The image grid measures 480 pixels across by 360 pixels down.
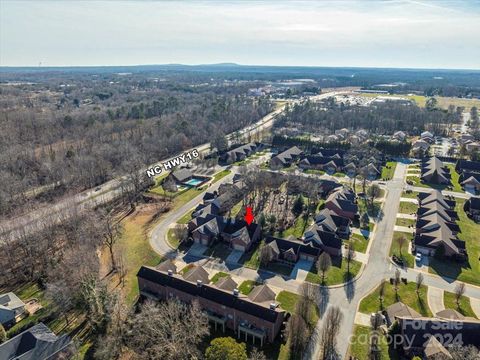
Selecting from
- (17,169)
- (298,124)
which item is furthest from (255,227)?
(298,124)

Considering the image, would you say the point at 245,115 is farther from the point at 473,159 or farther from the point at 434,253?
the point at 434,253

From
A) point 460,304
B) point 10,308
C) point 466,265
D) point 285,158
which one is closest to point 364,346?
point 460,304

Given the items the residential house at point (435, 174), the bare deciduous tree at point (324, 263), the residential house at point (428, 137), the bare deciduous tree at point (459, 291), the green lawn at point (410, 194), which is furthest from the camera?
the residential house at point (428, 137)

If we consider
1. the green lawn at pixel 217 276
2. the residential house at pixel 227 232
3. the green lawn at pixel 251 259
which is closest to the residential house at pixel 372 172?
the residential house at pixel 227 232

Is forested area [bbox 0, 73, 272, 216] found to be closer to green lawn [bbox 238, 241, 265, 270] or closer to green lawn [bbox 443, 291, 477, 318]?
green lawn [bbox 238, 241, 265, 270]

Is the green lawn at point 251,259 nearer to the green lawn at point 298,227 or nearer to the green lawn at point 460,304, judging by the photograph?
the green lawn at point 298,227

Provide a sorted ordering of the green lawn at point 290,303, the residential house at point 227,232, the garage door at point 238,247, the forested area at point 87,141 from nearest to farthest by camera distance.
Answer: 1. the green lawn at point 290,303
2. the garage door at point 238,247
3. the residential house at point 227,232
4. the forested area at point 87,141
